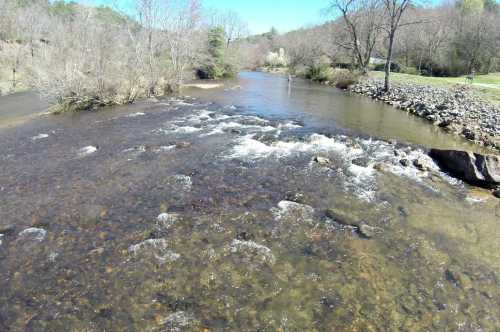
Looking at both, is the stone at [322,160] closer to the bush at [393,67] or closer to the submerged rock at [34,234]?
the submerged rock at [34,234]

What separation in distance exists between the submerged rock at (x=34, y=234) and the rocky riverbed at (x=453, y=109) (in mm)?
16668

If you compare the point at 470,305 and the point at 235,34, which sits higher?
the point at 235,34

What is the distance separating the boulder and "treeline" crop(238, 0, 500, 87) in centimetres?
2574

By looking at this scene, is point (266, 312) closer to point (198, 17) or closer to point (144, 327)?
point (144, 327)

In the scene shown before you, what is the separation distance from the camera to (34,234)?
24.2ft

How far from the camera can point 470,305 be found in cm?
563

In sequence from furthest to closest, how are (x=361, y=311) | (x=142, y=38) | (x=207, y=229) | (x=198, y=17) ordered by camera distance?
(x=198, y=17) < (x=142, y=38) < (x=207, y=229) < (x=361, y=311)

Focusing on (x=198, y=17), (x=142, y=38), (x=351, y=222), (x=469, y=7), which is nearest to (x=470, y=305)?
(x=351, y=222)

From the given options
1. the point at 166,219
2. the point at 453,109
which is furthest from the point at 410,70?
the point at 166,219

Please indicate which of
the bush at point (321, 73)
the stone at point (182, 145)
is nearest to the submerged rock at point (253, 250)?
the stone at point (182, 145)

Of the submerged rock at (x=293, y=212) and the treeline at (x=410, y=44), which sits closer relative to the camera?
the submerged rock at (x=293, y=212)

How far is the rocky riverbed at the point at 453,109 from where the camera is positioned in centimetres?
1559

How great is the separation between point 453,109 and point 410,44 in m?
38.0

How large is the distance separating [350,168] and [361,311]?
6.70 metres
